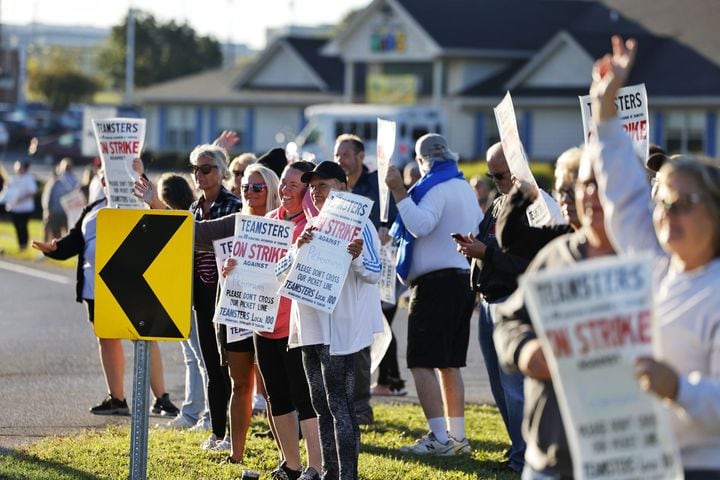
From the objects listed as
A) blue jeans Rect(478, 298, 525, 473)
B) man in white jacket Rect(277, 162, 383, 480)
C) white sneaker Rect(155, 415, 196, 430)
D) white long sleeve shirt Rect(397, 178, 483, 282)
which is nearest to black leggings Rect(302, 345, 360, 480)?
man in white jacket Rect(277, 162, 383, 480)

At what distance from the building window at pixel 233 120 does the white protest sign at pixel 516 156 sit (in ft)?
179

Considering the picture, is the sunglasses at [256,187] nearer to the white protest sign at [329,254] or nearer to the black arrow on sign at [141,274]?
the white protest sign at [329,254]

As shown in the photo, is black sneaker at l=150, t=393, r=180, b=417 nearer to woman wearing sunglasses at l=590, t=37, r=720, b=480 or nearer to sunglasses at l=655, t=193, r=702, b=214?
woman wearing sunglasses at l=590, t=37, r=720, b=480

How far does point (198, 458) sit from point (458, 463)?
66.6 inches

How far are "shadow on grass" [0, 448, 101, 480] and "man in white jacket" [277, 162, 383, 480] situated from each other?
1.55 m

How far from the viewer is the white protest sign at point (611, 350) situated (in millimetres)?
3939

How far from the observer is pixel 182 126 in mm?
64375

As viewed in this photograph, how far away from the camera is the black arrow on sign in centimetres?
661

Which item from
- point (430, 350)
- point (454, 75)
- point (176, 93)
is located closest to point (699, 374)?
point (430, 350)

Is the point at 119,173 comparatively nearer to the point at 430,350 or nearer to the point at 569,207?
the point at 430,350

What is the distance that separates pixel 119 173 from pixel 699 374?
6360 millimetres

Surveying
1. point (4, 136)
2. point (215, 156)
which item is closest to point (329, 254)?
Result: point (215, 156)

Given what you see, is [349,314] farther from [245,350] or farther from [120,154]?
[120,154]

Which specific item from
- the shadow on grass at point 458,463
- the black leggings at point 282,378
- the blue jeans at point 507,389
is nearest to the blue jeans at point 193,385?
the shadow on grass at point 458,463
